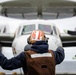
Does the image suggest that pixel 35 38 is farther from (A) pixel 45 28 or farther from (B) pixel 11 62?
(A) pixel 45 28

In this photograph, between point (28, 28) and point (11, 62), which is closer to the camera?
point (11, 62)

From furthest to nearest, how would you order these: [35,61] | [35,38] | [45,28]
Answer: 1. [45,28]
2. [35,38]
3. [35,61]

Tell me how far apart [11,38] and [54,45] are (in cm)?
183

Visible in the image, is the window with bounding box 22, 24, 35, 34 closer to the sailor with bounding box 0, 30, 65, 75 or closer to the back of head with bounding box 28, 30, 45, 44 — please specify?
the back of head with bounding box 28, 30, 45, 44

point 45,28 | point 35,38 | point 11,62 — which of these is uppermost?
point 35,38

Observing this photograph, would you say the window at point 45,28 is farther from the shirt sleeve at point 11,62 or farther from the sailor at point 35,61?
the shirt sleeve at point 11,62

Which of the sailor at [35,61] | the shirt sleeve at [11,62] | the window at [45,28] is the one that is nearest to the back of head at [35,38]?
the sailor at [35,61]

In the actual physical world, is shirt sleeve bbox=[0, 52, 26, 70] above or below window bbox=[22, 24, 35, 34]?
below

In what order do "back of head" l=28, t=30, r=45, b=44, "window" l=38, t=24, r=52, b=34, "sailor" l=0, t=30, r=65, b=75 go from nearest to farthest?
"sailor" l=0, t=30, r=65, b=75, "back of head" l=28, t=30, r=45, b=44, "window" l=38, t=24, r=52, b=34

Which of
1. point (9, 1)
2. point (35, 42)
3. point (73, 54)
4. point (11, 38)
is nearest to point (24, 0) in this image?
point (9, 1)

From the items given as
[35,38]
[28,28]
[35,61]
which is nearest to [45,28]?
[28,28]

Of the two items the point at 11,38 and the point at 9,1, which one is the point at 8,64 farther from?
the point at 9,1

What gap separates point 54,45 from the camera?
786 centimetres

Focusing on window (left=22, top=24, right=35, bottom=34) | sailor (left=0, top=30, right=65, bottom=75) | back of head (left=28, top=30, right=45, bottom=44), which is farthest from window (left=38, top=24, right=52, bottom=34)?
sailor (left=0, top=30, right=65, bottom=75)
